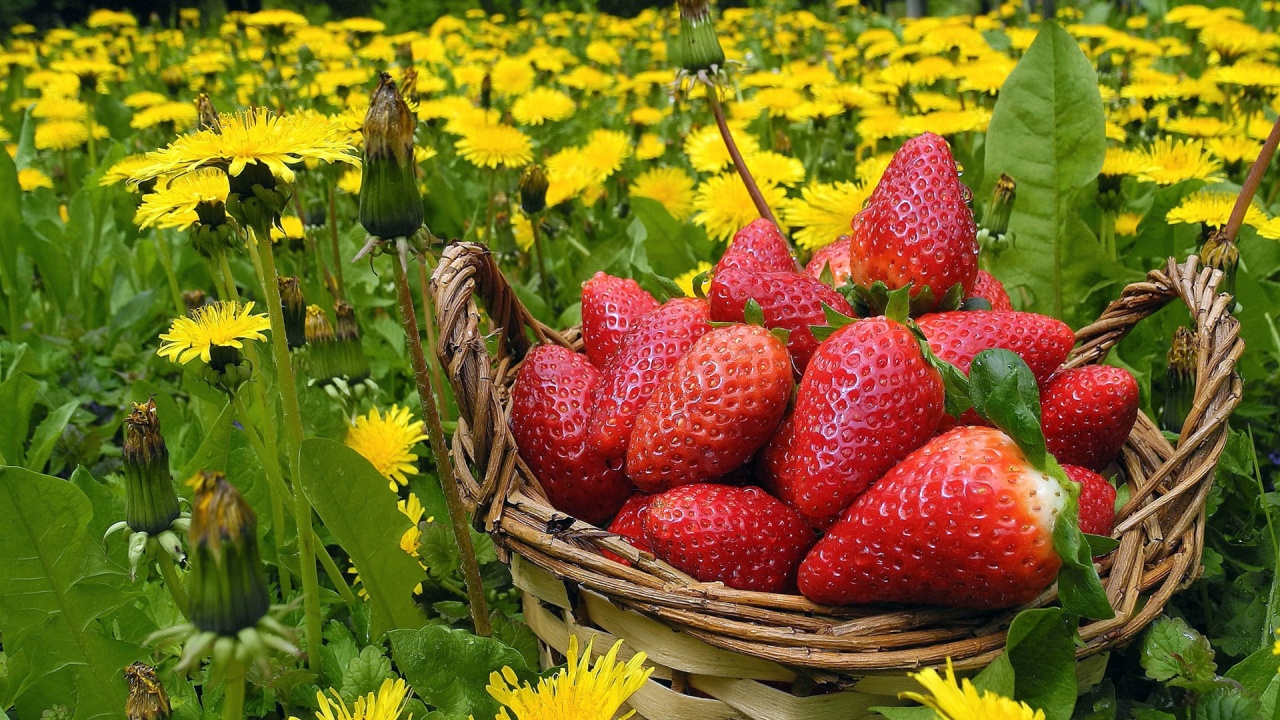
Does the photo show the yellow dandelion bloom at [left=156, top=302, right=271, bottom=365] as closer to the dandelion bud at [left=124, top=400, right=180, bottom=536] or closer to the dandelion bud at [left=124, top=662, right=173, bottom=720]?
the dandelion bud at [left=124, top=400, right=180, bottom=536]

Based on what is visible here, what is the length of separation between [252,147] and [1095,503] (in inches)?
40.3

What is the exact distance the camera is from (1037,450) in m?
1.00

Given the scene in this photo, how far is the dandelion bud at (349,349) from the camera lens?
1615 mm

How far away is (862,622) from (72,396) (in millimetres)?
1868

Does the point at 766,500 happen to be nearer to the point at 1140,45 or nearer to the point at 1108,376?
the point at 1108,376

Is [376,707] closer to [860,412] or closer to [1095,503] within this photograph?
[860,412]

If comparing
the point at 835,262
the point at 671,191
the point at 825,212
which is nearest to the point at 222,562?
the point at 835,262

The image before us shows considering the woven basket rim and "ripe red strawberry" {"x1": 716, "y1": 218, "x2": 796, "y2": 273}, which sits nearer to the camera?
the woven basket rim

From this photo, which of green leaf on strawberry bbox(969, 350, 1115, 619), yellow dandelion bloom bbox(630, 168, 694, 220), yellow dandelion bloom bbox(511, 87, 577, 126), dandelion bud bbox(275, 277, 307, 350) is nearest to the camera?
green leaf on strawberry bbox(969, 350, 1115, 619)

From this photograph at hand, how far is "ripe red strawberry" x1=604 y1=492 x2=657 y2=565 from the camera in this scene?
1.27 meters

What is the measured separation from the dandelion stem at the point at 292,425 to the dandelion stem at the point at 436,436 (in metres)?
0.13

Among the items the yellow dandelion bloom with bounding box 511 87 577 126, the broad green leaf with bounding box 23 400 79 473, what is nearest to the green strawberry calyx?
the broad green leaf with bounding box 23 400 79 473

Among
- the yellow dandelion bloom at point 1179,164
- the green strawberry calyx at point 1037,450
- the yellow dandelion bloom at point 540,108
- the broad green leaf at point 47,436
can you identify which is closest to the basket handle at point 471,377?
the green strawberry calyx at point 1037,450

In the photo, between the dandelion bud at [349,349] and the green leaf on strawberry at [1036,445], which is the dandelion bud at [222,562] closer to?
the green leaf on strawberry at [1036,445]
